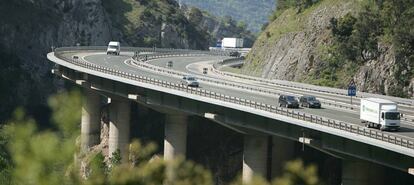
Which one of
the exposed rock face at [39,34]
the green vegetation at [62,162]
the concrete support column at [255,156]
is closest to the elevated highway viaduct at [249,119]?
the concrete support column at [255,156]

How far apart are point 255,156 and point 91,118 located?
4071 cm

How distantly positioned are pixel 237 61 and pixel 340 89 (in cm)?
6382

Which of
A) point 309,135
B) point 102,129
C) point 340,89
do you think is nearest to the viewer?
point 309,135

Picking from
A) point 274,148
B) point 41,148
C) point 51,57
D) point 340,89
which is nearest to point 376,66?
point 340,89

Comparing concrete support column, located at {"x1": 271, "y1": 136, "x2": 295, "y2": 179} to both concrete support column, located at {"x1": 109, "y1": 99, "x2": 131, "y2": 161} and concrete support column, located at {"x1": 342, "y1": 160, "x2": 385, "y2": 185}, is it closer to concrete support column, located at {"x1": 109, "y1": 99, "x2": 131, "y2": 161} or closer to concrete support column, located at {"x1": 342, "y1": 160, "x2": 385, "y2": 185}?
concrete support column, located at {"x1": 342, "y1": 160, "x2": 385, "y2": 185}

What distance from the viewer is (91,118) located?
96.0 m

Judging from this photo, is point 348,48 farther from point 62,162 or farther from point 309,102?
point 62,162

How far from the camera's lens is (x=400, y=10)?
80812mm

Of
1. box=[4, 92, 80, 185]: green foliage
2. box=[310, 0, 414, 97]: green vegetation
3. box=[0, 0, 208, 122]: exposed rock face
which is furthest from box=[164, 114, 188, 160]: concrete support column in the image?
box=[0, 0, 208, 122]: exposed rock face

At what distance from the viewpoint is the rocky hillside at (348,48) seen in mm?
73312

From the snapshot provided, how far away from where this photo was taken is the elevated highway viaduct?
43281 mm

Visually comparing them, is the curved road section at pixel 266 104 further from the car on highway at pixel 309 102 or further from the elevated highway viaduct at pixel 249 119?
the car on highway at pixel 309 102

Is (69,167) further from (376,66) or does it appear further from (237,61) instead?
(237,61)

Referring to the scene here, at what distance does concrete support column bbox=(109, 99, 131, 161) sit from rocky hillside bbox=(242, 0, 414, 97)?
2072 centimetres
